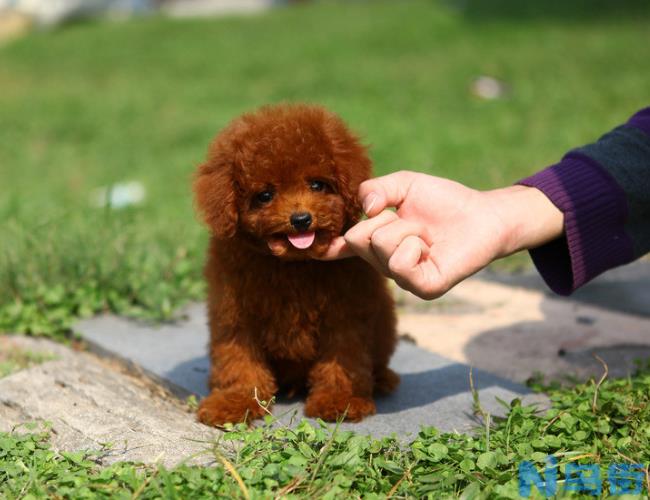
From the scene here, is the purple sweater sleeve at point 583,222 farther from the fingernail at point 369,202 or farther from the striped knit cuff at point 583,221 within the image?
the fingernail at point 369,202

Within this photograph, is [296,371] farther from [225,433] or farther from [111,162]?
[111,162]

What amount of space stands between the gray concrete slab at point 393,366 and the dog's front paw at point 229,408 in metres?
0.12

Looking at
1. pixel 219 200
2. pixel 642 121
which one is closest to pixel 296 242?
pixel 219 200

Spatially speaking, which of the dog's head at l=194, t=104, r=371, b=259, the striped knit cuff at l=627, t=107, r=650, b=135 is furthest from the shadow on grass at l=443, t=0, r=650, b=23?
the dog's head at l=194, t=104, r=371, b=259

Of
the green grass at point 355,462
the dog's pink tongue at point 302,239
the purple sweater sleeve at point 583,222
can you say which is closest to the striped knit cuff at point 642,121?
the purple sweater sleeve at point 583,222

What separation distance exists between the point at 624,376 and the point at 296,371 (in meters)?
1.43

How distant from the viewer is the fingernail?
2846 mm

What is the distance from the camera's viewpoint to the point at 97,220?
4988 millimetres

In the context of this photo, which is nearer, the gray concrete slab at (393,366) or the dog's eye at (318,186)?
the dog's eye at (318,186)

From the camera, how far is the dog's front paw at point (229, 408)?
2975mm

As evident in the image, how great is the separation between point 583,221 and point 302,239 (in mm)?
1049

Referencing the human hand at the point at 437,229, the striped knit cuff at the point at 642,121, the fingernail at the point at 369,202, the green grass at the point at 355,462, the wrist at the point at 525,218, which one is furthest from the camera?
the striped knit cuff at the point at 642,121

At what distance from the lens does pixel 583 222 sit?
309 cm

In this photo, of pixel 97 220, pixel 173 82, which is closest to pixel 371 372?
pixel 97 220
